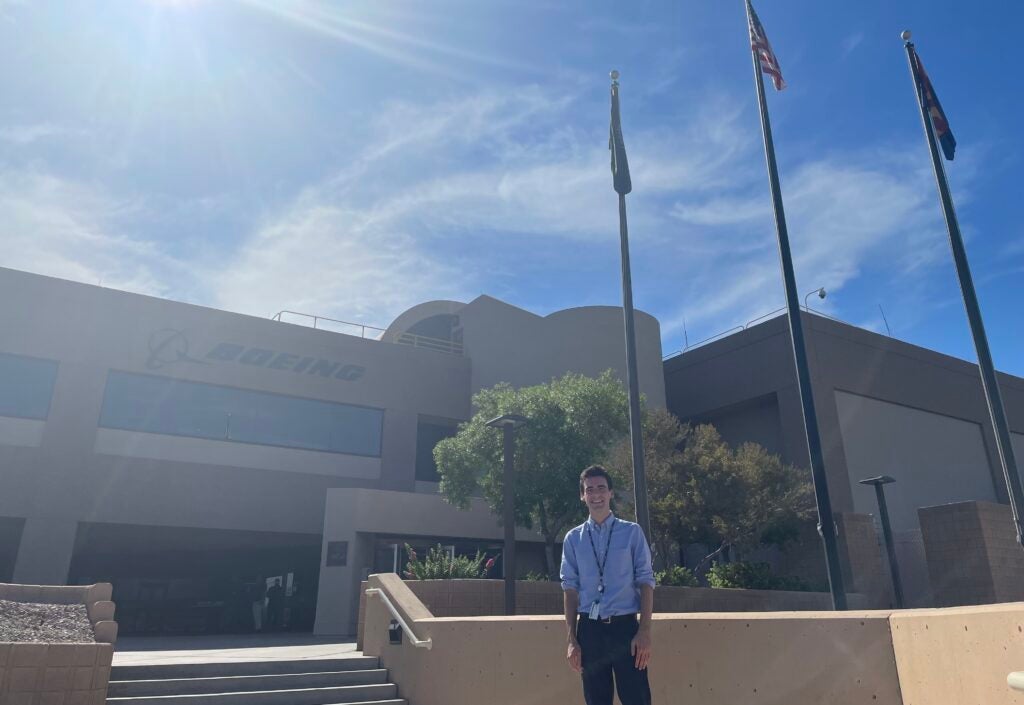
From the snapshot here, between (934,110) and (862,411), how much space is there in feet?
42.1

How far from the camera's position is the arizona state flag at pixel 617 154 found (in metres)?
12.4

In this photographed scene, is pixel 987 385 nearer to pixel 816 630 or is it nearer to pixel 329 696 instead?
pixel 816 630

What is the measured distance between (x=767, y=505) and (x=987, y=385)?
21.0ft

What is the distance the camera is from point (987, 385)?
10.7 metres

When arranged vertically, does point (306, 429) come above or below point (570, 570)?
above

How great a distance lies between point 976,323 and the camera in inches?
436

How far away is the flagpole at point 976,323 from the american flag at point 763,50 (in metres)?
2.46

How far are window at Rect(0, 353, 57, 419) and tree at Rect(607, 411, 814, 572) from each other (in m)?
14.5

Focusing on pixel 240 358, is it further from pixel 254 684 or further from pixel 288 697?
pixel 288 697

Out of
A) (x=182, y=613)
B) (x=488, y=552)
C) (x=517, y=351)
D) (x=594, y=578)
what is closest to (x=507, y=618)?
(x=594, y=578)

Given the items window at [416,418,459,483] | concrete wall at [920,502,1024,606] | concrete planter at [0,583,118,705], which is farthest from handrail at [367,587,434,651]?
concrete wall at [920,502,1024,606]

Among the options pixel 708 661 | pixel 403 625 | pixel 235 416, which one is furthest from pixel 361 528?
pixel 708 661

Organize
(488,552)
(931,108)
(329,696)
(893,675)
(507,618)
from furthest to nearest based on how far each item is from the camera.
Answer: (488,552) < (931,108) < (329,696) < (507,618) < (893,675)

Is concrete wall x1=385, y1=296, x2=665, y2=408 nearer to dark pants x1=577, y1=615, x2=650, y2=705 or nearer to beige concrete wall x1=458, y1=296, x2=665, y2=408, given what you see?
beige concrete wall x1=458, y1=296, x2=665, y2=408
